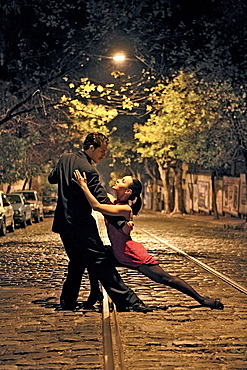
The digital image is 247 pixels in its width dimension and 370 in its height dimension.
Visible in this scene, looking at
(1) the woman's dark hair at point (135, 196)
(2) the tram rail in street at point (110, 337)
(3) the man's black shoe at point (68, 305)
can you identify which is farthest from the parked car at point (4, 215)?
(1) the woman's dark hair at point (135, 196)

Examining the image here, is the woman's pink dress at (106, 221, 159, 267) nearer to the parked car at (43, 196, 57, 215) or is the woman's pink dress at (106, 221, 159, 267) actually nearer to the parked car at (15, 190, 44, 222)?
the parked car at (15, 190, 44, 222)

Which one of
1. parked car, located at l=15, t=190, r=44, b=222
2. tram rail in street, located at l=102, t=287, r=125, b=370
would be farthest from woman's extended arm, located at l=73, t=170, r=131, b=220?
parked car, located at l=15, t=190, r=44, b=222

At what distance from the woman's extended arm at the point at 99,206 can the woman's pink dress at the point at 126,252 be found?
0.31 m

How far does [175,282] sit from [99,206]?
51.2 inches

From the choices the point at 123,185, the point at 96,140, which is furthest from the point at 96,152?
the point at 123,185

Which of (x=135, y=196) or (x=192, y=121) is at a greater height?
(x=192, y=121)

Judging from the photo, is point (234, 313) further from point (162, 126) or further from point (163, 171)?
point (163, 171)

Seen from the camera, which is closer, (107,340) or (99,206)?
(107,340)

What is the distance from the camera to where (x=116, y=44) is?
28.2m

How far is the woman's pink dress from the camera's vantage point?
9453mm

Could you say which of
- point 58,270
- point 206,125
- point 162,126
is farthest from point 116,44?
point 162,126

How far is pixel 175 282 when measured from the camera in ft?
30.8

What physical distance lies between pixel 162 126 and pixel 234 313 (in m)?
37.9

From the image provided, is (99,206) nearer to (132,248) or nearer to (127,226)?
(127,226)
